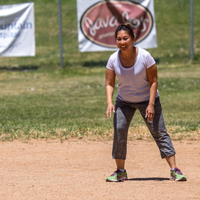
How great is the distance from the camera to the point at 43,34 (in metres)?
19.8

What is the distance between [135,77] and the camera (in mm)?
4297

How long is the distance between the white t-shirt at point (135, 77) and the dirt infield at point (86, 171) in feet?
3.05

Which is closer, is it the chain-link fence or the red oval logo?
the red oval logo

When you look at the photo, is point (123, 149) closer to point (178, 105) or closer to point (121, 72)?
point (121, 72)

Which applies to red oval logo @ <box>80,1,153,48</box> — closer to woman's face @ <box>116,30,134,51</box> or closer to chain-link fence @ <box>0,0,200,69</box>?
chain-link fence @ <box>0,0,200,69</box>

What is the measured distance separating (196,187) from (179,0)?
18.7 meters

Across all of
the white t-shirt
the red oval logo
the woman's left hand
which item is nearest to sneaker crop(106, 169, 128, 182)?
the woman's left hand

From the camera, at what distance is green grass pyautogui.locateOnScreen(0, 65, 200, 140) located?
24.2 ft

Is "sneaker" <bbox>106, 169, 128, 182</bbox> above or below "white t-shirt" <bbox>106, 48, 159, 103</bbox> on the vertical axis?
below

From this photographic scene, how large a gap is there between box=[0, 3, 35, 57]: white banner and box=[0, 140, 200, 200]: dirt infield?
7840mm

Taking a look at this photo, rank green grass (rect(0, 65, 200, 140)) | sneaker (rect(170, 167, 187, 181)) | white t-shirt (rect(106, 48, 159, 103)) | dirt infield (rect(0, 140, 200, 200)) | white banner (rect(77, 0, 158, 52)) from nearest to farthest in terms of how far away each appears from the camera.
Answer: dirt infield (rect(0, 140, 200, 200)) < white t-shirt (rect(106, 48, 159, 103)) < sneaker (rect(170, 167, 187, 181)) < green grass (rect(0, 65, 200, 140)) < white banner (rect(77, 0, 158, 52))

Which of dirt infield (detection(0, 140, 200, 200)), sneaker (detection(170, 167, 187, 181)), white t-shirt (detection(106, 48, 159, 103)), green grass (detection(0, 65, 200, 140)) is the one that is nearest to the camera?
dirt infield (detection(0, 140, 200, 200))

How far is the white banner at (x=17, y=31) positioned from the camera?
1411cm

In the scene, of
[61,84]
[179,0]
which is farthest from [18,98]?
[179,0]
